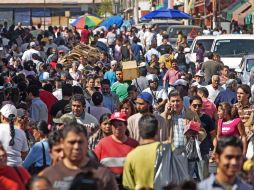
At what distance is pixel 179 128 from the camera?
15125 mm

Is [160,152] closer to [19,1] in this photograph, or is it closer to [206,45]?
[206,45]

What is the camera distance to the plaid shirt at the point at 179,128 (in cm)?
1490

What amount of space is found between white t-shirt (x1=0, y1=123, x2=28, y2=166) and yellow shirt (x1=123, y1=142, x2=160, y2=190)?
238 centimetres

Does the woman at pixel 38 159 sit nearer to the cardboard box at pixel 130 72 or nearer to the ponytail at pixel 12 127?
the ponytail at pixel 12 127

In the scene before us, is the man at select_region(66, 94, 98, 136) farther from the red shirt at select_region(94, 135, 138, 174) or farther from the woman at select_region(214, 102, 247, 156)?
the red shirt at select_region(94, 135, 138, 174)

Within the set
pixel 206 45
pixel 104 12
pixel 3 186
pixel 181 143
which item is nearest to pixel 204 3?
pixel 206 45

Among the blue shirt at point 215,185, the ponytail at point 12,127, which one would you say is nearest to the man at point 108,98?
the ponytail at point 12,127

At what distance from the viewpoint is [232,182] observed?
8.88 metres

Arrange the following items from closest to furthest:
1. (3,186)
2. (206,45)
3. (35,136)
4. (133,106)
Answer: (3,186) < (35,136) < (133,106) < (206,45)

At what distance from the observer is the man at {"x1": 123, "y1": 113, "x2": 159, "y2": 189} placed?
11.3 metres

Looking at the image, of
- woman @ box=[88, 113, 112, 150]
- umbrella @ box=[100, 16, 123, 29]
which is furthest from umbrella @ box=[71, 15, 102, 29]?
woman @ box=[88, 113, 112, 150]

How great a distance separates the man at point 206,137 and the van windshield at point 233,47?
53.5ft

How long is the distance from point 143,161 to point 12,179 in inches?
57.8

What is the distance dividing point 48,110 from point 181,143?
4.59m
